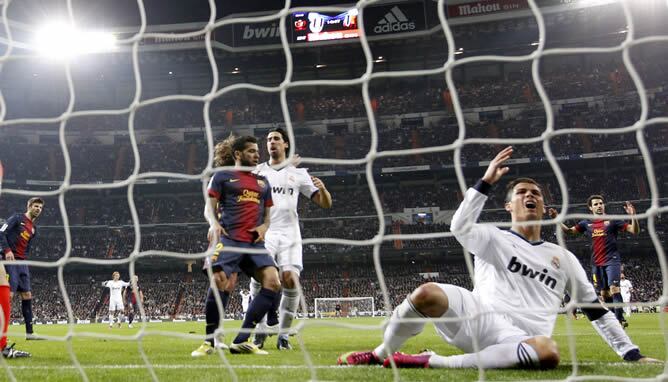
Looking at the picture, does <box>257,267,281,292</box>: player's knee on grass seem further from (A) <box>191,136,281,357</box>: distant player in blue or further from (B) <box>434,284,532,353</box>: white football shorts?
(B) <box>434,284,532,353</box>: white football shorts

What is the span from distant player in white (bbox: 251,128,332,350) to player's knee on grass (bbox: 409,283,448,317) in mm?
1901

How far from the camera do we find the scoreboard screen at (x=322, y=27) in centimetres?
3053

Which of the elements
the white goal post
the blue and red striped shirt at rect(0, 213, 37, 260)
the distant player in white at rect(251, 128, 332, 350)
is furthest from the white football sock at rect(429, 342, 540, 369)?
the white goal post

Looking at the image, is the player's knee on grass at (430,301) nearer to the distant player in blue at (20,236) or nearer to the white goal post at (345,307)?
the distant player in blue at (20,236)

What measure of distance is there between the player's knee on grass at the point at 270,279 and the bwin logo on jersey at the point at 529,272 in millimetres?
1947

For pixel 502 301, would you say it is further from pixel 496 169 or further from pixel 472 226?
pixel 496 169

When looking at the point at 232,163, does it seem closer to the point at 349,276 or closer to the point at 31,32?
the point at 349,276

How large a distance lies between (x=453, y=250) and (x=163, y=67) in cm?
2072

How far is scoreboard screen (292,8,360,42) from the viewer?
3053 centimetres

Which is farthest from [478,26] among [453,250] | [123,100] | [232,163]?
[232,163]

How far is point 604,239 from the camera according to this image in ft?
28.0

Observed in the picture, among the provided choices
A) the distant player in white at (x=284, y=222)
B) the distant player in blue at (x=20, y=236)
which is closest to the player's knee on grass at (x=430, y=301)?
the distant player in white at (x=284, y=222)

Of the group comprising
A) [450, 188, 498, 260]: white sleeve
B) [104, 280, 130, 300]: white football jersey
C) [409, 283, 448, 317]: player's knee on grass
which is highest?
[450, 188, 498, 260]: white sleeve

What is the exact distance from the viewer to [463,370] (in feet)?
11.4
